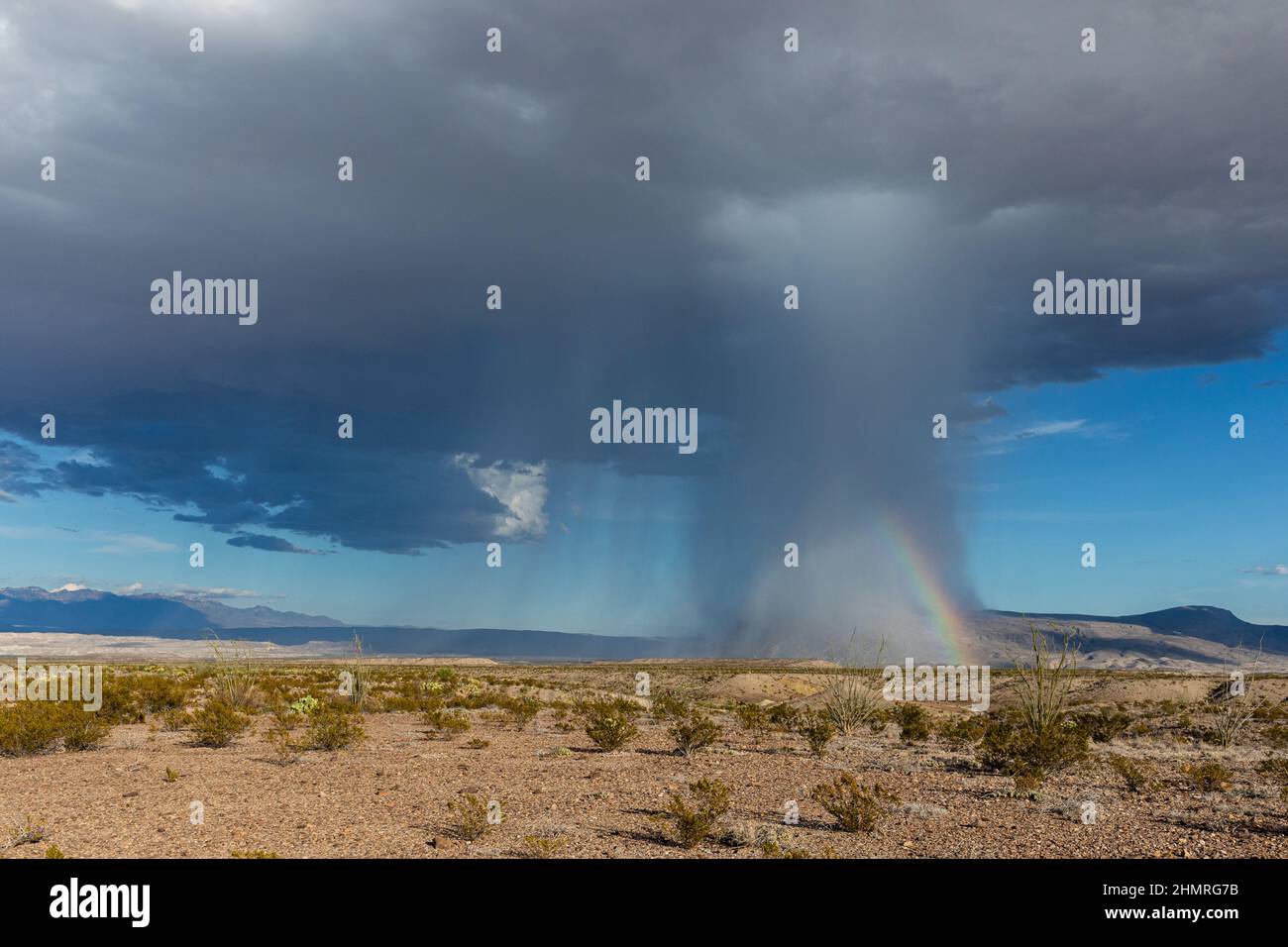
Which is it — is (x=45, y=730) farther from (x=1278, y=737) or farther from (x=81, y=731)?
(x=1278, y=737)

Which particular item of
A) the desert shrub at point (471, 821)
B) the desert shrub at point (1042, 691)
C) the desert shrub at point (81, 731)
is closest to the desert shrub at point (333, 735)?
the desert shrub at point (81, 731)

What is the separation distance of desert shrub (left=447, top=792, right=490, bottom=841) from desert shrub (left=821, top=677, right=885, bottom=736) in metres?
14.1

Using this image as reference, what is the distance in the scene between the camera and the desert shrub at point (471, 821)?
395 inches

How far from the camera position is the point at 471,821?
10.1 metres

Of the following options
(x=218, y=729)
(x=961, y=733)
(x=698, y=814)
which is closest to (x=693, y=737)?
(x=698, y=814)

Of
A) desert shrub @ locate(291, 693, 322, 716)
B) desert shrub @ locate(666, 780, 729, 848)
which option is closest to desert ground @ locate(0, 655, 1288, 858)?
desert shrub @ locate(666, 780, 729, 848)

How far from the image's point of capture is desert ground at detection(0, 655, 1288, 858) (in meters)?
9.77

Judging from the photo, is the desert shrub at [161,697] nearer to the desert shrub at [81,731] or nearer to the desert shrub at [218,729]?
the desert shrub at [81,731]

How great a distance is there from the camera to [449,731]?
798 inches

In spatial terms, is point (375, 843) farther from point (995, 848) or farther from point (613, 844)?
point (995, 848)

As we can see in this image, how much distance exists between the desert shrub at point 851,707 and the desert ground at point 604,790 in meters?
0.33

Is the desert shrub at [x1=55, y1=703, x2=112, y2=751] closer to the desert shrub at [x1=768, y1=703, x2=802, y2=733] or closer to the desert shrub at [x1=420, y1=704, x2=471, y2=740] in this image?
the desert shrub at [x1=420, y1=704, x2=471, y2=740]
